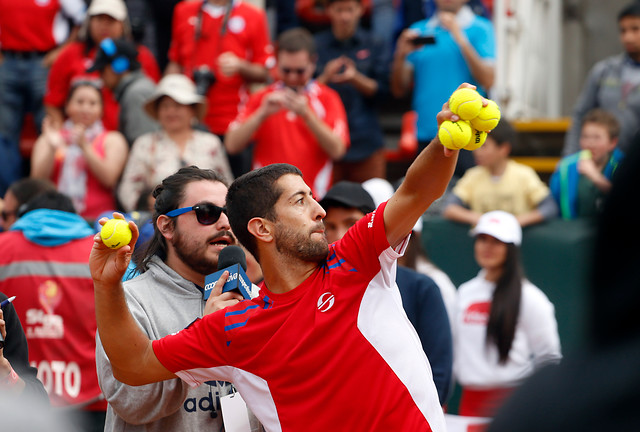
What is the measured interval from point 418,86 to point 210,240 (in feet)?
17.9

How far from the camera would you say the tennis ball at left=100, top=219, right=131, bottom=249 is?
3.12m

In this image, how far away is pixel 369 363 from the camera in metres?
2.98

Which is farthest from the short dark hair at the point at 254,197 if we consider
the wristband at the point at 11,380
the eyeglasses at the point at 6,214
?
the eyeglasses at the point at 6,214

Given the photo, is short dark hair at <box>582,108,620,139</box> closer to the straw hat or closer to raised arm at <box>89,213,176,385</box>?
the straw hat

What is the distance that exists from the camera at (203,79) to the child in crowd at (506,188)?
2490mm

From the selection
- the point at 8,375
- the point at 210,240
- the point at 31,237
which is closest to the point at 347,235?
the point at 210,240

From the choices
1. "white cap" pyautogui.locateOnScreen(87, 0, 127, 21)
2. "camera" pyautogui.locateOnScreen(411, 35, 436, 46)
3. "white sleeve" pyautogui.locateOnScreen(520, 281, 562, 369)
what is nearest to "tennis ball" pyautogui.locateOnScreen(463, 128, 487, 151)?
"white sleeve" pyautogui.locateOnScreen(520, 281, 562, 369)

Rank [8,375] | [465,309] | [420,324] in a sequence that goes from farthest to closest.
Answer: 1. [465,309]
2. [420,324]
3. [8,375]

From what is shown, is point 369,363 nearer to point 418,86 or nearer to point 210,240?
point 210,240

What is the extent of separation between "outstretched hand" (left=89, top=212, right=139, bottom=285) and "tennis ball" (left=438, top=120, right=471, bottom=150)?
108 centimetres

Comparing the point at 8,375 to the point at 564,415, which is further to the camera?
the point at 8,375

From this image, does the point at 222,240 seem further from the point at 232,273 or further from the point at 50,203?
the point at 50,203

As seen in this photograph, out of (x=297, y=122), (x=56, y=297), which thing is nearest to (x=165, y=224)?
(x=56, y=297)

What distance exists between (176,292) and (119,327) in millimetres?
405
